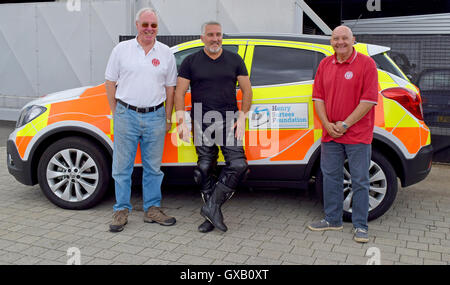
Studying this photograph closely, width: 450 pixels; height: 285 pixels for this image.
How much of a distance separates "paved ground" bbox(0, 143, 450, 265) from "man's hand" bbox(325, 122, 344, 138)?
919 millimetres

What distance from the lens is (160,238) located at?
4.33m

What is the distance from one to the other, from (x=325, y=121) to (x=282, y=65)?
817 millimetres

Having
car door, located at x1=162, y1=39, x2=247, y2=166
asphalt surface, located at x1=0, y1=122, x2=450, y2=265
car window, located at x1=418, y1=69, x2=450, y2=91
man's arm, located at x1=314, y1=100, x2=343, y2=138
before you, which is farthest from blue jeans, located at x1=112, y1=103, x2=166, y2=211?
car window, located at x1=418, y1=69, x2=450, y2=91

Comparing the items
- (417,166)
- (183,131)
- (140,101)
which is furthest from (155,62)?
(417,166)

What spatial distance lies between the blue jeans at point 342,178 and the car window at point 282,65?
30.4 inches

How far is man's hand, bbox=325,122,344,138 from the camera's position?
4254mm

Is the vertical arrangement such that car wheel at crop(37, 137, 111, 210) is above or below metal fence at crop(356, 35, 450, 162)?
below

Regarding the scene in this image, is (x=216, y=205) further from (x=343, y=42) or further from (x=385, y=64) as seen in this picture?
(x=385, y=64)

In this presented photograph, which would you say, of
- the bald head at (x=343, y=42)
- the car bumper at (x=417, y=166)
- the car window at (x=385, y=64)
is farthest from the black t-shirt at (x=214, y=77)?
the car bumper at (x=417, y=166)

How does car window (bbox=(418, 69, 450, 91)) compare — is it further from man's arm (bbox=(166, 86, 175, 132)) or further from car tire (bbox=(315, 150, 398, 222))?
man's arm (bbox=(166, 86, 175, 132))

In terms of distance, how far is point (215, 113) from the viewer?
14.5 feet

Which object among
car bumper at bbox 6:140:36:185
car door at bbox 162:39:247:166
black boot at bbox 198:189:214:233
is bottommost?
black boot at bbox 198:189:214:233

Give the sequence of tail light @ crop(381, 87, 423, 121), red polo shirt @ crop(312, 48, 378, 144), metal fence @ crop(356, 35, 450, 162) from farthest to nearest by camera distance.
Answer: metal fence @ crop(356, 35, 450, 162) → tail light @ crop(381, 87, 423, 121) → red polo shirt @ crop(312, 48, 378, 144)

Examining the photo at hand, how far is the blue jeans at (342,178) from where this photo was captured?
4.30m
